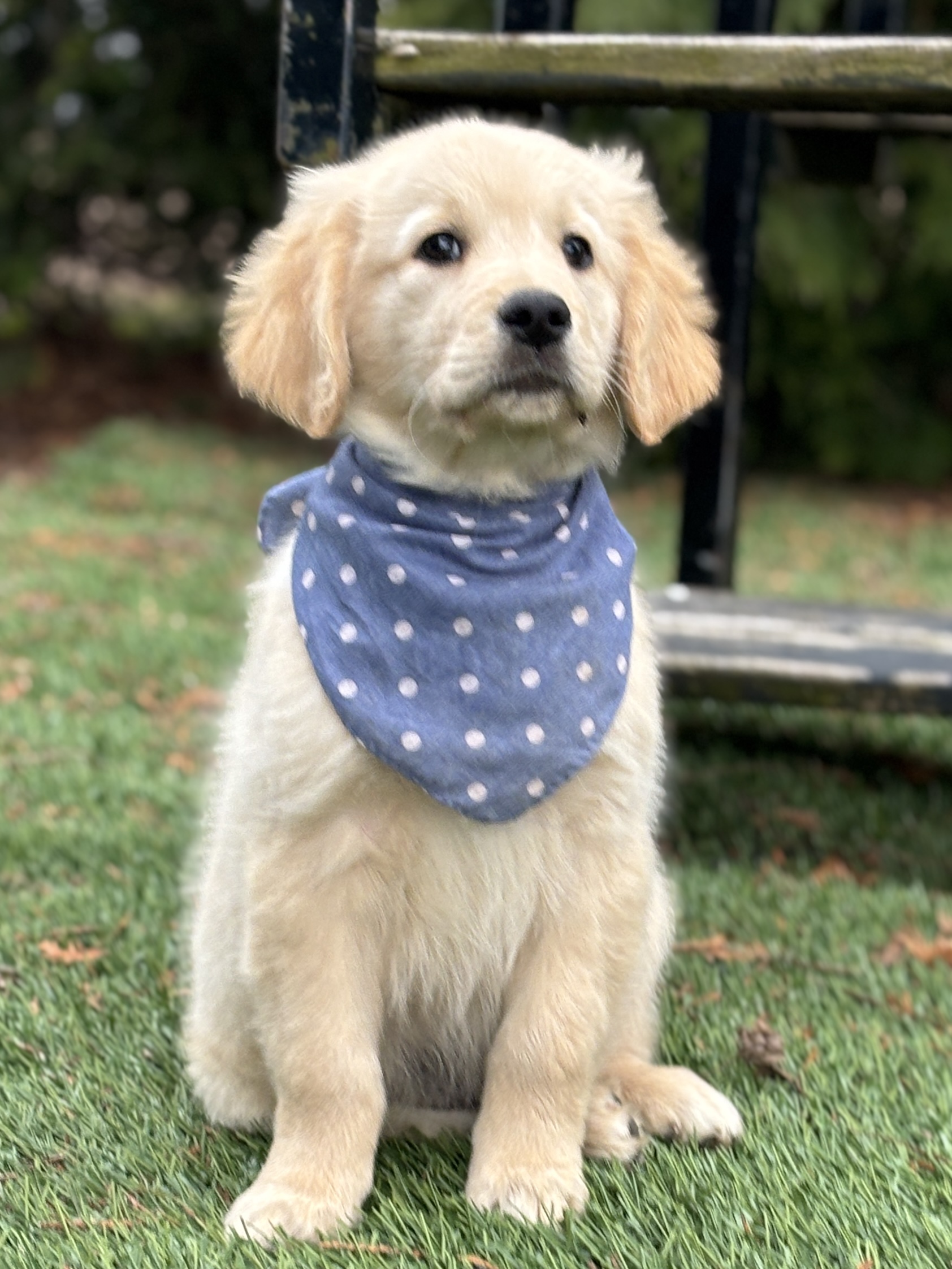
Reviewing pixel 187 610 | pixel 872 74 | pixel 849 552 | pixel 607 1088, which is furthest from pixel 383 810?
pixel 849 552

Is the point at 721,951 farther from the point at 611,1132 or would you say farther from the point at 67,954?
the point at 67,954

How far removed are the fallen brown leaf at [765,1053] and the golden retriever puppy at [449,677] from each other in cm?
31

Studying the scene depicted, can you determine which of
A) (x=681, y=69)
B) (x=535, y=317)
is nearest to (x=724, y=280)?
(x=681, y=69)

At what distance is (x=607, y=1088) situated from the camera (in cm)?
229

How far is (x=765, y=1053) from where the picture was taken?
2.48 metres

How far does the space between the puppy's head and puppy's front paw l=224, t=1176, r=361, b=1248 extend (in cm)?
100

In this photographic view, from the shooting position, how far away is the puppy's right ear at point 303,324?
2.08m

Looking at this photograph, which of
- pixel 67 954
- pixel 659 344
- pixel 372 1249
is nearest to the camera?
pixel 372 1249

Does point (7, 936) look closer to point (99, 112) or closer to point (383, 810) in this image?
point (383, 810)

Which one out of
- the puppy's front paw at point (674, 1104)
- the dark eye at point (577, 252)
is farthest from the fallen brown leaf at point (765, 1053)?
the dark eye at point (577, 252)

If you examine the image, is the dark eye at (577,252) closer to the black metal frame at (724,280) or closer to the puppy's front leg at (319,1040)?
the puppy's front leg at (319,1040)

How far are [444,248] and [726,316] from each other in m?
2.54

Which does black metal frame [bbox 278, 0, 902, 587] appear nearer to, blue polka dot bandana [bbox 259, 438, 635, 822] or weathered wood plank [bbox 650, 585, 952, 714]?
weathered wood plank [bbox 650, 585, 952, 714]

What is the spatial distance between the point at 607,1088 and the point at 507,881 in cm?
45
